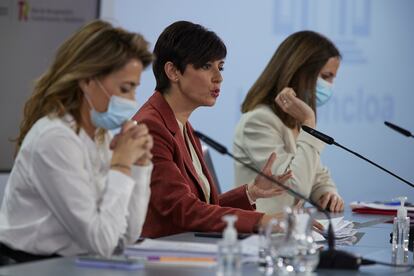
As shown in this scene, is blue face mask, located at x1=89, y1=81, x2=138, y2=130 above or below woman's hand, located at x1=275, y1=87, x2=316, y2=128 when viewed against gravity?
above

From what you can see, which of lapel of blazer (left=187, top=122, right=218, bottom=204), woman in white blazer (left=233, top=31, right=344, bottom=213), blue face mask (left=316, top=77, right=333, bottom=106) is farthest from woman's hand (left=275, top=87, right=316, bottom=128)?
lapel of blazer (left=187, top=122, right=218, bottom=204)

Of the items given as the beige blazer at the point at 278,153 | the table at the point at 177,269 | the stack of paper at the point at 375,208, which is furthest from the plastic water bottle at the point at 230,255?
the stack of paper at the point at 375,208

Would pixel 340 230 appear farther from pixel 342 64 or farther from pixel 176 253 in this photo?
pixel 342 64

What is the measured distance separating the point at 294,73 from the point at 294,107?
219 millimetres

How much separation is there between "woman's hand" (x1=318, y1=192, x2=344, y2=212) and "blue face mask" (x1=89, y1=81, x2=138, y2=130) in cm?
159

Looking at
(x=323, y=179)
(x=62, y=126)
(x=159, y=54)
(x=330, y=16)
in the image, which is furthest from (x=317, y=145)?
(x=330, y=16)

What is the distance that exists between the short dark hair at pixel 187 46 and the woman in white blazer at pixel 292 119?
34.6 inches

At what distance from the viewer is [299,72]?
4.27 m

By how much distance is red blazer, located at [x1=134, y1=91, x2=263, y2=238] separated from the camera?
3.01m

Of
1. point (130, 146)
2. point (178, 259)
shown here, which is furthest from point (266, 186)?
point (178, 259)

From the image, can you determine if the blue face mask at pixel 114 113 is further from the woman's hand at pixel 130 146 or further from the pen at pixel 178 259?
the pen at pixel 178 259

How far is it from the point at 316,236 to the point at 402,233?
26 centimetres

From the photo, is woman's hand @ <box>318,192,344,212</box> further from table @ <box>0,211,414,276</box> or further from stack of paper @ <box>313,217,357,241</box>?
table @ <box>0,211,414,276</box>

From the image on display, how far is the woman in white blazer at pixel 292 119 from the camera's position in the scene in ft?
13.3
